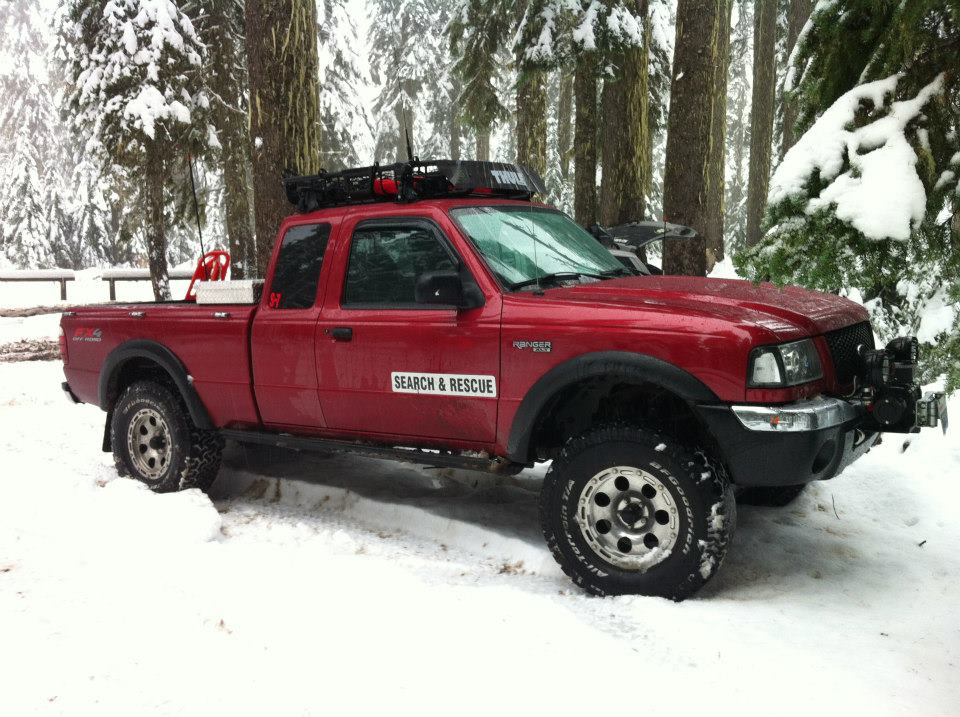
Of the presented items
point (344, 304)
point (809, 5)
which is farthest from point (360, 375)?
point (809, 5)

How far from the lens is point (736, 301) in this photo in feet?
14.2

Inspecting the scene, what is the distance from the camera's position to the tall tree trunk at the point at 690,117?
943 cm

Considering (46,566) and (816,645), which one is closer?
(816,645)

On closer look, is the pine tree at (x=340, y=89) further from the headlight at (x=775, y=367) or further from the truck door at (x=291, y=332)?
the headlight at (x=775, y=367)

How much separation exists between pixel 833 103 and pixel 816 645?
2.68 m

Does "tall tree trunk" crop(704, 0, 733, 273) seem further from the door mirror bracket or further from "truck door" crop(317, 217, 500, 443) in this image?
the door mirror bracket

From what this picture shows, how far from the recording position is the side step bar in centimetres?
477

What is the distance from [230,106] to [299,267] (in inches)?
454

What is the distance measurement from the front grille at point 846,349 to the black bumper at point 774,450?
0.37 metres

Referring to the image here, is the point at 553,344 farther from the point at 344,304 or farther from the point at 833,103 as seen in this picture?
the point at 833,103

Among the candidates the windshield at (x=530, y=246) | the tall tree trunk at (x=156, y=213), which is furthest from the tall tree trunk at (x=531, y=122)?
the windshield at (x=530, y=246)

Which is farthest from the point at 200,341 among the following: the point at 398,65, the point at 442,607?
the point at 398,65

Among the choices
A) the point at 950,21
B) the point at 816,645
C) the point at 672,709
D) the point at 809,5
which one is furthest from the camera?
the point at 809,5

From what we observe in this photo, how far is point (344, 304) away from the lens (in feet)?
17.5
